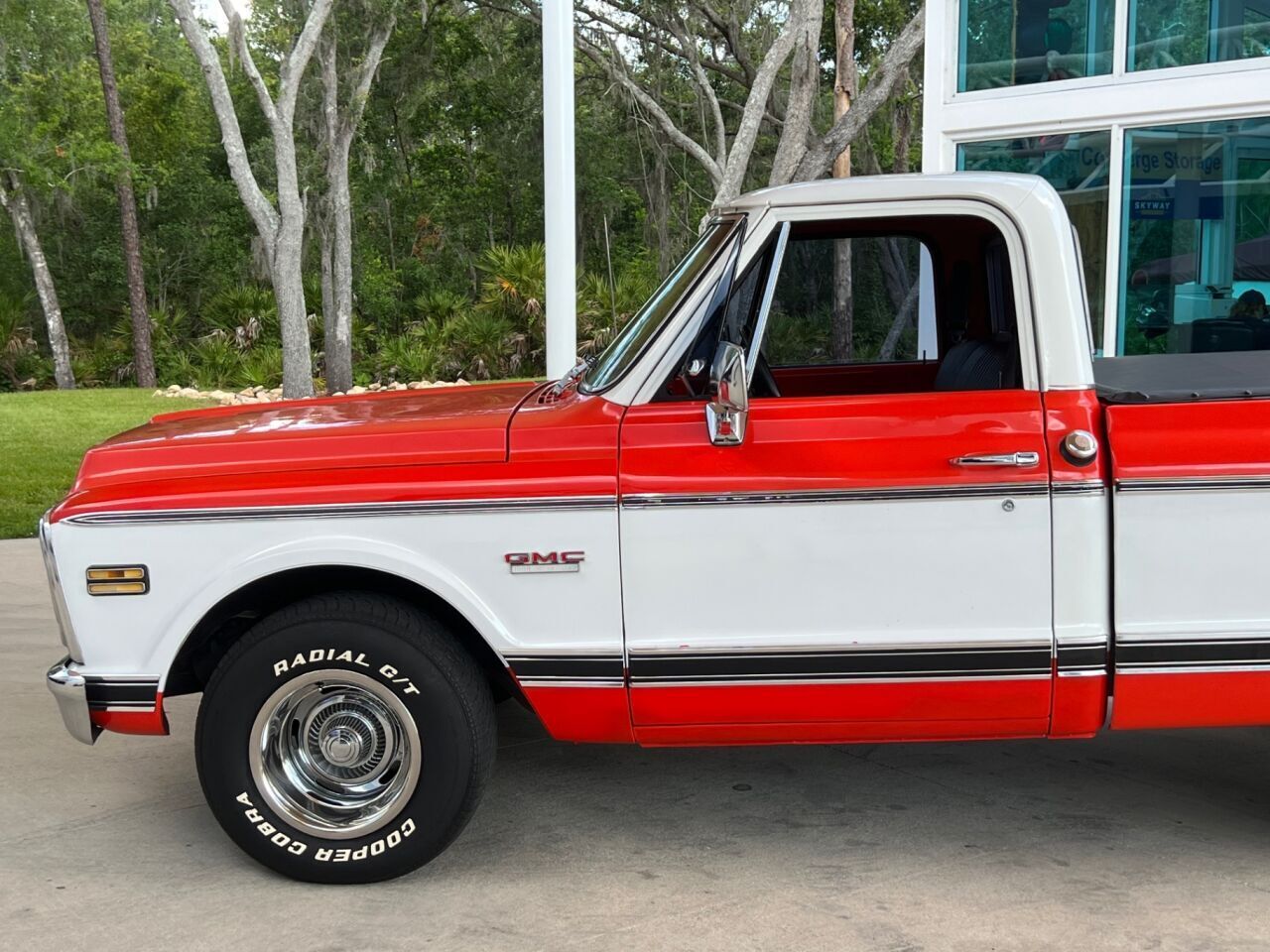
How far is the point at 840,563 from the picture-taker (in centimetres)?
379

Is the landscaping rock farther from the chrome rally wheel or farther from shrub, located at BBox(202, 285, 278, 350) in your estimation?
the chrome rally wheel

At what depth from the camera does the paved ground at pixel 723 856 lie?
3699 mm

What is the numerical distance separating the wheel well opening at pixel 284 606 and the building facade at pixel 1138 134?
8.59m

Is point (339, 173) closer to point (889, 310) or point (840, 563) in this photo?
point (889, 310)

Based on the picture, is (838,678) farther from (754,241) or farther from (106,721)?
(106,721)

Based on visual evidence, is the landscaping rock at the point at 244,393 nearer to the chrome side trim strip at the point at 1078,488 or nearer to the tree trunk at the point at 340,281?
the tree trunk at the point at 340,281

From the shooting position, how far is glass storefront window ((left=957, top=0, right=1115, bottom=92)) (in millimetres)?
11680

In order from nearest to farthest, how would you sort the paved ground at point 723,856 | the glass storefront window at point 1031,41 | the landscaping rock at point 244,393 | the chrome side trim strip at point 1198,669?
the paved ground at point 723,856
the chrome side trim strip at point 1198,669
the glass storefront window at point 1031,41
the landscaping rock at point 244,393

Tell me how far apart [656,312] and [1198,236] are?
895 centimetres

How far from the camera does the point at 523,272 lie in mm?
28562

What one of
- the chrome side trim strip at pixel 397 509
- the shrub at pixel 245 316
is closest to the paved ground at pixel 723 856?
the chrome side trim strip at pixel 397 509

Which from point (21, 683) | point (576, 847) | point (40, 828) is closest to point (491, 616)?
point (576, 847)

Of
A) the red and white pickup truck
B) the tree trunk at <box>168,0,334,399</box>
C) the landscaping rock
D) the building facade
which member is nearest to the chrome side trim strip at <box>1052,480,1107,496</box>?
the red and white pickup truck

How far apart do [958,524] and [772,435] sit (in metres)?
0.57
